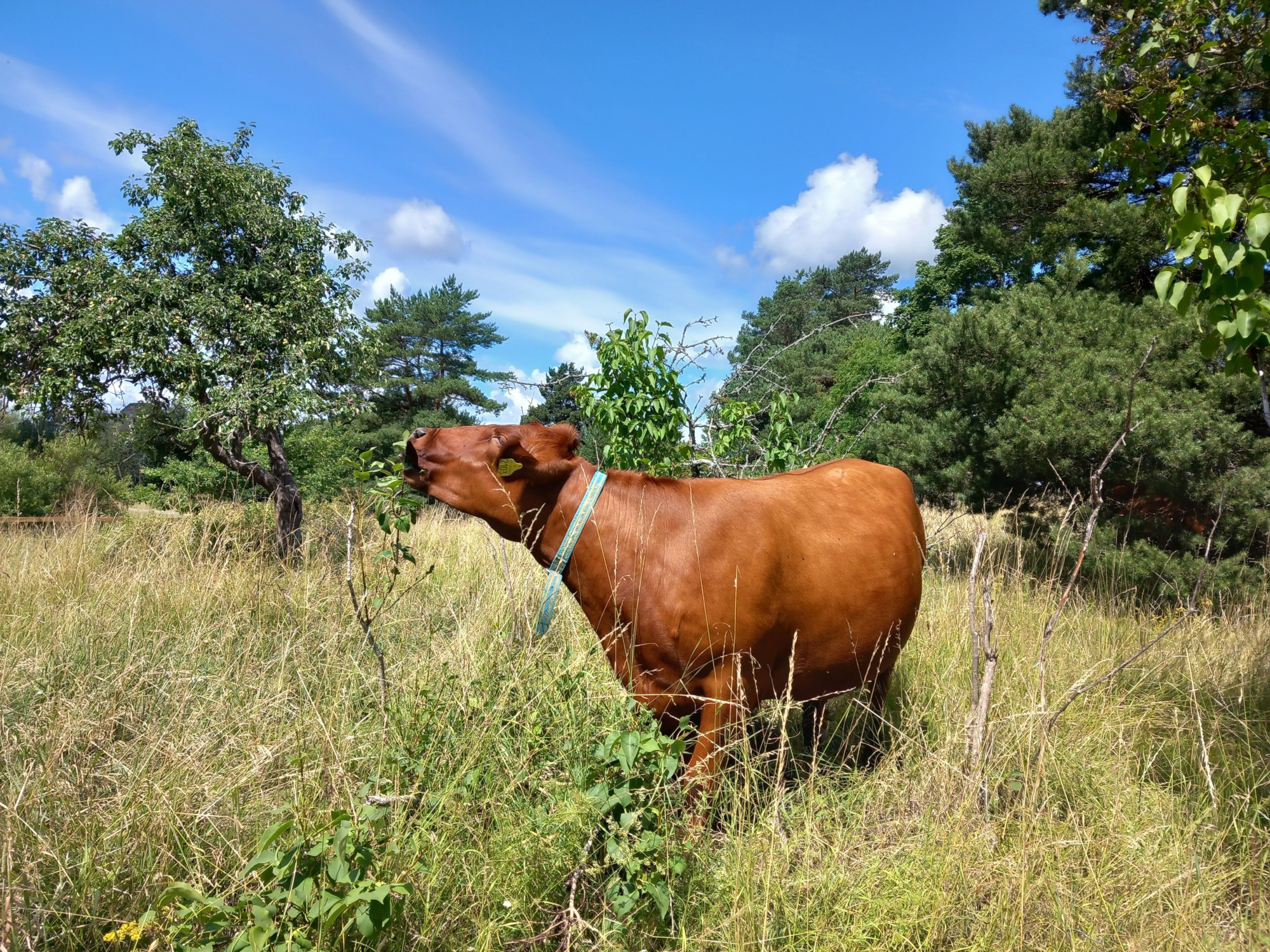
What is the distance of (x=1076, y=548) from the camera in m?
6.81

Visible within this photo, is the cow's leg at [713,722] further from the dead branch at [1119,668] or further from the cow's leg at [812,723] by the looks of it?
the dead branch at [1119,668]

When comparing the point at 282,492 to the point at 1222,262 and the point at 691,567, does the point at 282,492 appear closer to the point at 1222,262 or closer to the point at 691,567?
the point at 691,567

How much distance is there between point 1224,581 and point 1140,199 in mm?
3932

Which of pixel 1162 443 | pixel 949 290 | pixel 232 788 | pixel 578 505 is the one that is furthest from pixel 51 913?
pixel 949 290

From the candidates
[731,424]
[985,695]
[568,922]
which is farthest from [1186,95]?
[568,922]

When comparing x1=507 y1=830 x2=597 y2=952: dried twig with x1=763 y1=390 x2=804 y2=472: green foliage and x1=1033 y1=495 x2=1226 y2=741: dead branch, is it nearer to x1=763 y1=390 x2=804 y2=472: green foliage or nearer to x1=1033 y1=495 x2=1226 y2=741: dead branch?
x1=1033 y1=495 x2=1226 y2=741: dead branch

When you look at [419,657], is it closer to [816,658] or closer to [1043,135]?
[816,658]

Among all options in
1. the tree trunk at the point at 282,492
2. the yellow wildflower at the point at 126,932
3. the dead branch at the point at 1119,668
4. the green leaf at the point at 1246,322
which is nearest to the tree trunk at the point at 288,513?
the tree trunk at the point at 282,492

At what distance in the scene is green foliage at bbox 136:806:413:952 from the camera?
145 cm

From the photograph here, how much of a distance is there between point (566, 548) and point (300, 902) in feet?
4.17

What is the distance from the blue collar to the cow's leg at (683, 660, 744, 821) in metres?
0.61

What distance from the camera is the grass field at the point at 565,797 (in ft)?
5.88

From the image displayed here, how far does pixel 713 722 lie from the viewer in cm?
232

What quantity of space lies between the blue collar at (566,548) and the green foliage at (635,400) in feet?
6.49
